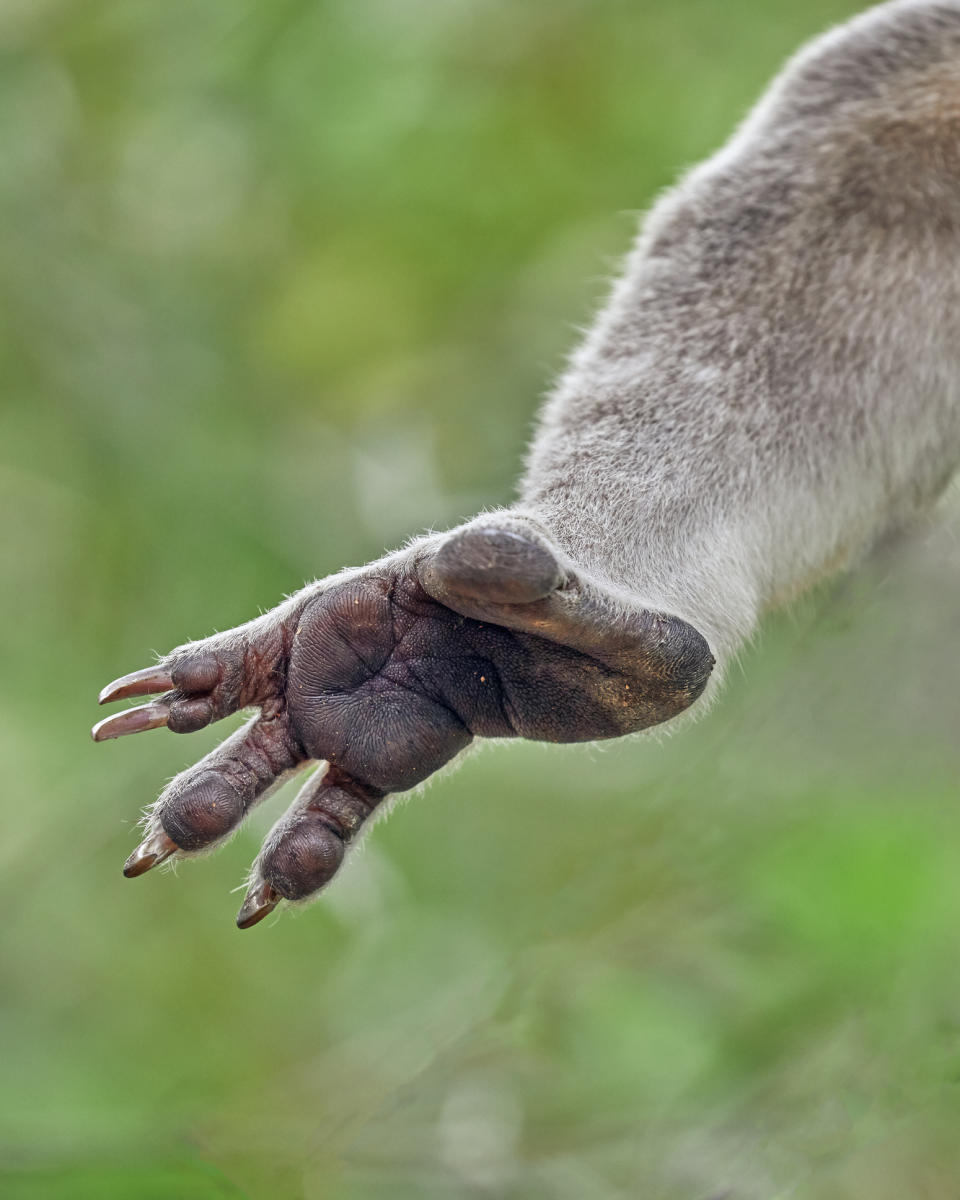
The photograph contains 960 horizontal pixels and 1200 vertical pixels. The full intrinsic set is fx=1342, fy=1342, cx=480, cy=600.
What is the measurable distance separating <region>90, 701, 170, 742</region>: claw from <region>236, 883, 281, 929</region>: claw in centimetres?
13

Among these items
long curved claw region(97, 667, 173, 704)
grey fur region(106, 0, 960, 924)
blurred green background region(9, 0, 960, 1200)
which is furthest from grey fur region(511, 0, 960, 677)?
long curved claw region(97, 667, 173, 704)

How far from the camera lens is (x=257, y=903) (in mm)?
912

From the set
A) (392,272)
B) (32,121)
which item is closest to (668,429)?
(392,272)

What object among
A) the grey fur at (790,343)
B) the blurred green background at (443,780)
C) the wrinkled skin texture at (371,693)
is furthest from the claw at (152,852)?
the grey fur at (790,343)

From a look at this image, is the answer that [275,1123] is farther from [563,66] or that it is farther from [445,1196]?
[563,66]

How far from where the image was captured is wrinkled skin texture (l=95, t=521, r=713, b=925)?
901 mm

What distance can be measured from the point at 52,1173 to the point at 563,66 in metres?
1.81

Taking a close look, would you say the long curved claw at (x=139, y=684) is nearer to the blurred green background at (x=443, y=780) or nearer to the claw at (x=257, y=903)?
the claw at (x=257, y=903)

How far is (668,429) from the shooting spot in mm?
1253

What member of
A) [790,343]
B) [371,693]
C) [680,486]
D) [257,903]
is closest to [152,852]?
[257,903]

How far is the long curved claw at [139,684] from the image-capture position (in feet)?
2.95

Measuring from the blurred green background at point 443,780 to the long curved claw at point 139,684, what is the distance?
11.4 inches

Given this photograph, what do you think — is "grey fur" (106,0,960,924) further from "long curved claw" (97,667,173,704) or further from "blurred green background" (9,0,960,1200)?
"blurred green background" (9,0,960,1200)

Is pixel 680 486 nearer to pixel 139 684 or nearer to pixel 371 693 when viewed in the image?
pixel 371 693
